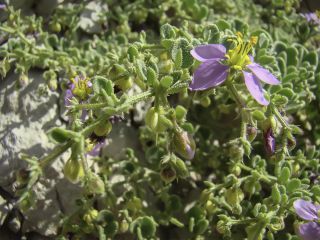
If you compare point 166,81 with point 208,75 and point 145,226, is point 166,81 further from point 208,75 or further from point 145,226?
point 145,226

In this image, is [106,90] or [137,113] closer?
[106,90]

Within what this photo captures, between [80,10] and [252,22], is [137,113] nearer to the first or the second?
[80,10]

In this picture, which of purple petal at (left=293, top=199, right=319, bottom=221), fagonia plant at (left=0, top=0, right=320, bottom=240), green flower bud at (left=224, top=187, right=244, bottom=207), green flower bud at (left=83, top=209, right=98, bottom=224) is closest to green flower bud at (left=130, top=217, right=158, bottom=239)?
fagonia plant at (left=0, top=0, right=320, bottom=240)

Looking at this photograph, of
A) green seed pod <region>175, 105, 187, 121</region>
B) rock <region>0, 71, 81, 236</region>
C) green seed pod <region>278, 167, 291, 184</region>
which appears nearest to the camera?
green seed pod <region>175, 105, 187, 121</region>

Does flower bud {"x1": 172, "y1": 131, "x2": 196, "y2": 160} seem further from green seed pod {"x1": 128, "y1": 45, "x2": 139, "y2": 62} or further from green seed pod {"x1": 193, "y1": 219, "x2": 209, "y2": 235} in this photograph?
Result: green seed pod {"x1": 193, "y1": 219, "x2": 209, "y2": 235}

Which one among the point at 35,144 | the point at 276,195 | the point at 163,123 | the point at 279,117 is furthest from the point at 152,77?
the point at 35,144

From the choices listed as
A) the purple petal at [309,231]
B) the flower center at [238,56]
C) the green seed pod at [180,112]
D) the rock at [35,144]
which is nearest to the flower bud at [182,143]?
the green seed pod at [180,112]

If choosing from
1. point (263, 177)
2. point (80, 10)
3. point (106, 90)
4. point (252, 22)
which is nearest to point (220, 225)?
point (263, 177)
